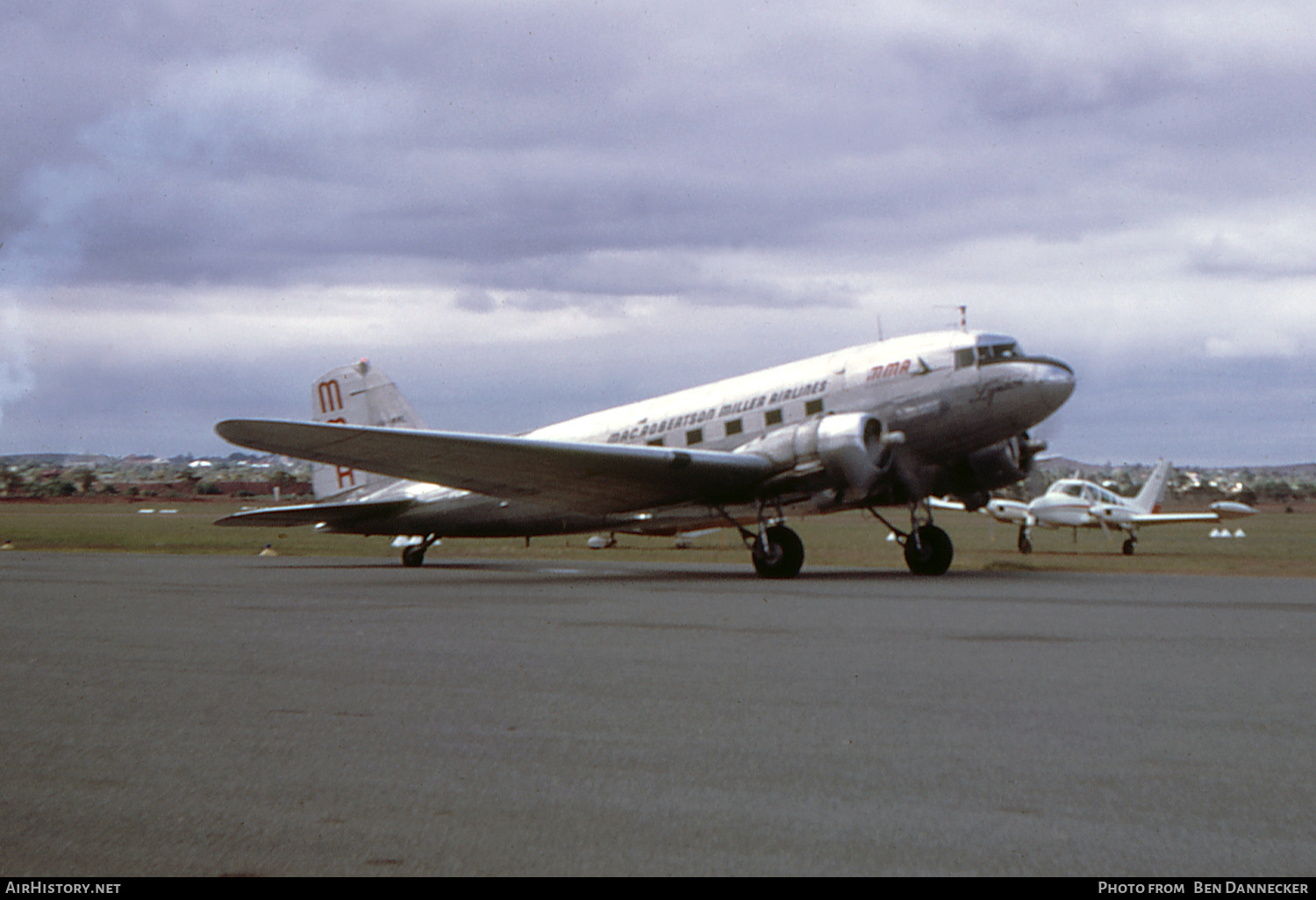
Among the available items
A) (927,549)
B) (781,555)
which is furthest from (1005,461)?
(781,555)

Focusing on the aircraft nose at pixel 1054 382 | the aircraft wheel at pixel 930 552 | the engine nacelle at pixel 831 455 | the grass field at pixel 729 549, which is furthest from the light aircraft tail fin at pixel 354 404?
the aircraft nose at pixel 1054 382

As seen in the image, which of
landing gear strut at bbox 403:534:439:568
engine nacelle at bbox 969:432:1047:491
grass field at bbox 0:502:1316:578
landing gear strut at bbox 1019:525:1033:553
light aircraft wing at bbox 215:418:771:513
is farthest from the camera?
landing gear strut at bbox 1019:525:1033:553

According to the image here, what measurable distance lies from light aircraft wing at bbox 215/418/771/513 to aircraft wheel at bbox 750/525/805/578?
3.66ft

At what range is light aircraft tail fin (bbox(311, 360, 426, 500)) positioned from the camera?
26875 mm

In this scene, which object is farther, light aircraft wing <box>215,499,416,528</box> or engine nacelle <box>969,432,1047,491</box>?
light aircraft wing <box>215,499,416,528</box>

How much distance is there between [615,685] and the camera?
7.94 m

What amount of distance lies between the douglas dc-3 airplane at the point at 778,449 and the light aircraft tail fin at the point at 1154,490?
82.8 ft

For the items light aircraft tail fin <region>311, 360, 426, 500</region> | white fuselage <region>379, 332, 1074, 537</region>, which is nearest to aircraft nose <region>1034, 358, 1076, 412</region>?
white fuselage <region>379, 332, 1074, 537</region>

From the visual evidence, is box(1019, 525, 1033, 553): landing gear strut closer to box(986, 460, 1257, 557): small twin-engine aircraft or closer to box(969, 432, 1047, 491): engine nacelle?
box(986, 460, 1257, 557): small twin-engine aircraft

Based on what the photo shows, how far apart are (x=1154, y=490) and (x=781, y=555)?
3107 cm

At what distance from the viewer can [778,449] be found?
2062 cm

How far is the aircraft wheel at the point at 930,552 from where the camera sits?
21703mm

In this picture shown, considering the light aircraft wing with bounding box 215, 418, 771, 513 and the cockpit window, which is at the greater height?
the cockpit window
